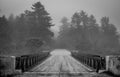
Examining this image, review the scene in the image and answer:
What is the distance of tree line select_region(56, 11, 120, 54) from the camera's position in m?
76.2

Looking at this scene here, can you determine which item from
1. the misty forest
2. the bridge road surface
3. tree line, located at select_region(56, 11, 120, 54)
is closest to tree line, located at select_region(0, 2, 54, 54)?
the misty forest

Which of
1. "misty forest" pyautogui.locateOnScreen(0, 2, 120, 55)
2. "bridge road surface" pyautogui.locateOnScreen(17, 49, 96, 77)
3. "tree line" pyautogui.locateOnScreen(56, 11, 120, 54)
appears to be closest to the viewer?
"bridge road surface" pyautogui.locateOnScreen(17, 49, 96, 77)

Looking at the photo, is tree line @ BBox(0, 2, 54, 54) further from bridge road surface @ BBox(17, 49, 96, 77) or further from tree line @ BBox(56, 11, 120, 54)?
bridge road surface @ BBox(17, 49, 96, 77)

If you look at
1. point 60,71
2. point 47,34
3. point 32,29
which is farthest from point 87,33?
point 60,71

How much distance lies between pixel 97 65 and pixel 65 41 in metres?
77.1

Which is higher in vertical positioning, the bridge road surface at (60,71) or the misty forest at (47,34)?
the misty forest at (47,34)

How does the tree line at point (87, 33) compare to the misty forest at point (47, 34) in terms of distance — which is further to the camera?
the tree line at point (87, 33)

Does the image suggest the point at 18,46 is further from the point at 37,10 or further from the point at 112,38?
the point at 112,38

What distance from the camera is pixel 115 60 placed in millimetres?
9375

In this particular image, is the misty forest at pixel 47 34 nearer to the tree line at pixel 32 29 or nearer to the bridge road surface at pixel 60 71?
the tree line at pixel 32 29

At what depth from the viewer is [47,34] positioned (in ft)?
187

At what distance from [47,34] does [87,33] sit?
1086 inches

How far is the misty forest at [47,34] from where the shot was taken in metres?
52.3

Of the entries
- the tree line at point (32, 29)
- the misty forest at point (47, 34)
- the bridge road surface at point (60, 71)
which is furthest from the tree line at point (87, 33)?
the bridge road surface at point (60, 71)
